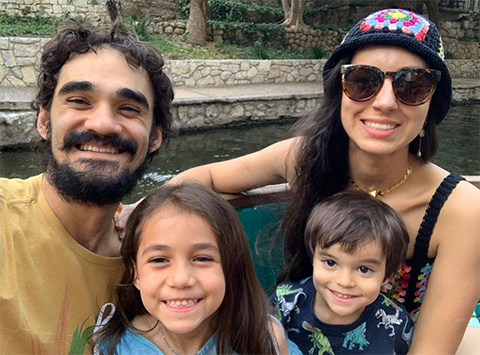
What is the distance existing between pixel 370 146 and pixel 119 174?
95 centimetres

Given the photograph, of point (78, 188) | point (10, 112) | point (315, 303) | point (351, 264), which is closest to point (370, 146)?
point (351, 264)

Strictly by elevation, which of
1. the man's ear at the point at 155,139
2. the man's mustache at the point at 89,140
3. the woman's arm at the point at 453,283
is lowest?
the woman's arm at the point at 453,283

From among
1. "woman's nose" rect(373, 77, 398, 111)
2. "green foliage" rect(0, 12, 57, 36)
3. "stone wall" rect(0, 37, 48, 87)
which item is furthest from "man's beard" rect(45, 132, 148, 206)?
"green foliage" rect(0, 12, 57, 36)

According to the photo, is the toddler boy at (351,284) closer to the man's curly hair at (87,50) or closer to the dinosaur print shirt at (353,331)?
the dinosaur print shirt at (353,331)

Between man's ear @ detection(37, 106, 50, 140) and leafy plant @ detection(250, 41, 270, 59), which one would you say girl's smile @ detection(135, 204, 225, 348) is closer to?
man's ear @ detection(37, 106, 50, 140)

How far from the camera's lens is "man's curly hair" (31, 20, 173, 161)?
5.85ft

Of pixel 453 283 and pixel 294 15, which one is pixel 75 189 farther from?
pixel 294 15

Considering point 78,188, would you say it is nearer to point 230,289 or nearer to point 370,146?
point 230,289

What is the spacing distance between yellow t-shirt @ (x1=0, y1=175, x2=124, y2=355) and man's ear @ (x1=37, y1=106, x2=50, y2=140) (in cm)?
25

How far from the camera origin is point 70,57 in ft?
5.84

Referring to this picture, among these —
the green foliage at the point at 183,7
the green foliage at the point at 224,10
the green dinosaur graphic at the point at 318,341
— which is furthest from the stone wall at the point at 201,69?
the green dinosaur graphic at the point at 318,341

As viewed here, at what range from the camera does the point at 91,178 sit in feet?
5.21

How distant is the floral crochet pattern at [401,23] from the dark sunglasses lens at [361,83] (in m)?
0.17

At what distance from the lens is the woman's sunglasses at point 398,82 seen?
1632 millimetres
